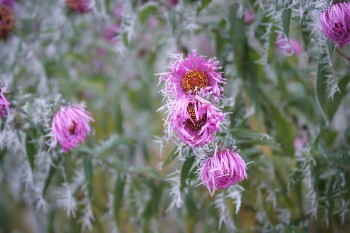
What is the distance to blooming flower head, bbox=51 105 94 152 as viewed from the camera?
62 cm

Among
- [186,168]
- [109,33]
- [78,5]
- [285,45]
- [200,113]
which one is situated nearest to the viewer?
[200,113]

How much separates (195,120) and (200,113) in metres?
0.01

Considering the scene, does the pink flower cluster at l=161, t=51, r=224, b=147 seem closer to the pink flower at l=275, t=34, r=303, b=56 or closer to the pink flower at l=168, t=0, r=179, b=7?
the pink flower at l=275, t=34, r=303, b=56

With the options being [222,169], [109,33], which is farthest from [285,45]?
[109,33]

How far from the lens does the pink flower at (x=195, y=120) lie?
486mm

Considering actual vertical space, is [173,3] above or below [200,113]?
above

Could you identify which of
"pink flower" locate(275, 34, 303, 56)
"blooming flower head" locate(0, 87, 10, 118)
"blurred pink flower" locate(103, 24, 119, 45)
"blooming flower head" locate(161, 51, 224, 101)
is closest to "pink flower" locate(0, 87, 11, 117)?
"blooming flower head" locate(0, 87, 10, 118)

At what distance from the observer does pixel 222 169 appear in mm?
493

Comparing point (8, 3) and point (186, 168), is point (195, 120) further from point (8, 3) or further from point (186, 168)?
point (8, 3)

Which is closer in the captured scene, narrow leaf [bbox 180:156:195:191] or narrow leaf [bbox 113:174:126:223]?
narrow leaf [bbox 180:156:195:191]

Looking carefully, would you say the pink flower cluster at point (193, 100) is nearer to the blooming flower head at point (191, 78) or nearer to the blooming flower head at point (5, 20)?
the blooming flower head at point (191, 78)

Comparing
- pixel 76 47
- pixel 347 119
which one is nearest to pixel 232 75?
pixel 347 119

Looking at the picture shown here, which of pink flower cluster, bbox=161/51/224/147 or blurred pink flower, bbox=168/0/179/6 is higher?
blurred pink flower, bbox=168/0/179/6

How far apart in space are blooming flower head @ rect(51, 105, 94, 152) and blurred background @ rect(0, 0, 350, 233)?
43 mm
